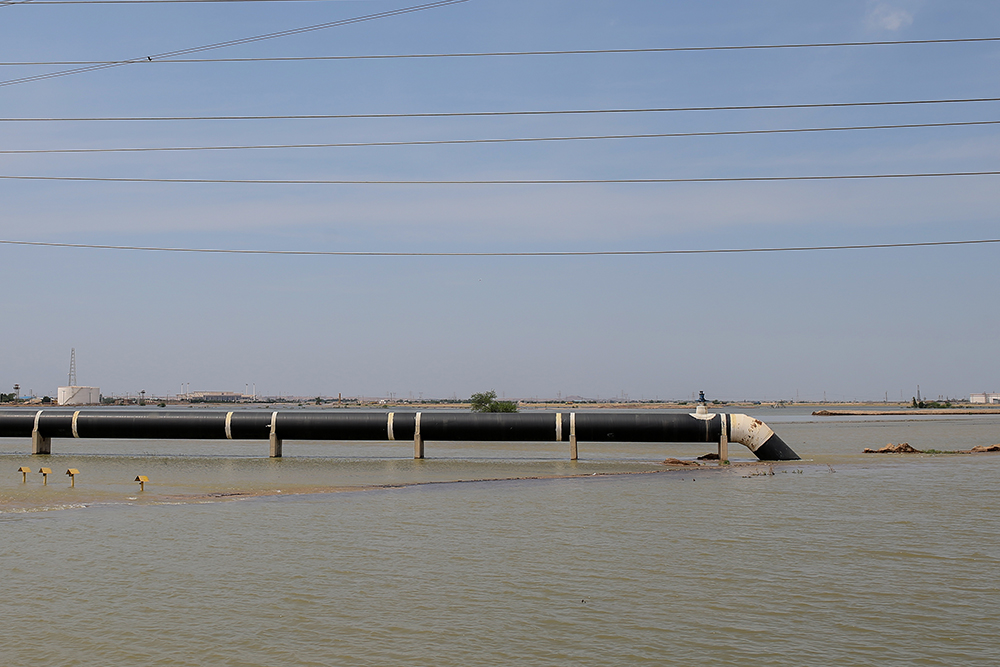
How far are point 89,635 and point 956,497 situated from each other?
17.3 metres

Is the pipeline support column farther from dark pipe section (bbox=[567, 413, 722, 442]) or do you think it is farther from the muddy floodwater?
dark pipe section (bbox=[567, 413, 722, 442])

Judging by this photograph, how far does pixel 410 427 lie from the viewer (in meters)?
30.5

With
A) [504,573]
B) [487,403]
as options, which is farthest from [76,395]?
[504,573]

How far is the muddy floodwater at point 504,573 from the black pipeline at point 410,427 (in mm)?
7120

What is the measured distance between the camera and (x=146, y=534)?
44.7 feet

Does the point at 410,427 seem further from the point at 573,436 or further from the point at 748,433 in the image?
the point at 748,433

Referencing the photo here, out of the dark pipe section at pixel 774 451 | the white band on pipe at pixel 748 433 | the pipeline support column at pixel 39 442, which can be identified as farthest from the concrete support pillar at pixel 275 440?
the dark pipe section at pixel 774 451

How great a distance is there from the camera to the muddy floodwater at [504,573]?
7637 mm

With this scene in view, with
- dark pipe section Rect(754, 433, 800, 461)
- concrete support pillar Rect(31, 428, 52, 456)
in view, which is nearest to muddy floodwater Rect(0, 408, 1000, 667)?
dark pipe section Rect(754, 433, 800, 461)

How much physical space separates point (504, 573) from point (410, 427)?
20.2 metres

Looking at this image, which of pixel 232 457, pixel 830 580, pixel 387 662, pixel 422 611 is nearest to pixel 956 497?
pixel 830 580

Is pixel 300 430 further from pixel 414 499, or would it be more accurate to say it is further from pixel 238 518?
pixel 238 518

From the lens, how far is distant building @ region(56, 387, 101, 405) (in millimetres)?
131250

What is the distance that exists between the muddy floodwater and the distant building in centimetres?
12369
